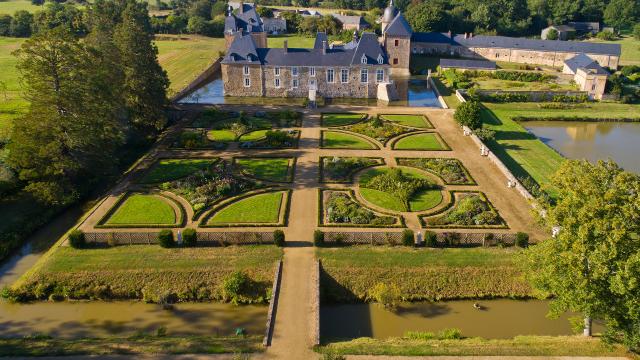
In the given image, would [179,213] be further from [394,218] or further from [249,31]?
[249,31]

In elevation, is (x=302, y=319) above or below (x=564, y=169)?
below

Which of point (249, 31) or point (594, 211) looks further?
point (249, 31)

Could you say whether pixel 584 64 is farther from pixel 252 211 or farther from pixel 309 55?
pixel 252 211

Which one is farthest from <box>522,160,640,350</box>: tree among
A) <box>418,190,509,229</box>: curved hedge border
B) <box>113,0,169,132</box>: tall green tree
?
<box>113,0,169,132</box>: tall green tree

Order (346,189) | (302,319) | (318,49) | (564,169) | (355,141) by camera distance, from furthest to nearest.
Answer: (318,49), (355,141), (346,189), (302,319), (564,169)

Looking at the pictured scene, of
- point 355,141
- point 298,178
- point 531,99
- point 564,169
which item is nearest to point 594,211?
point 564,169
